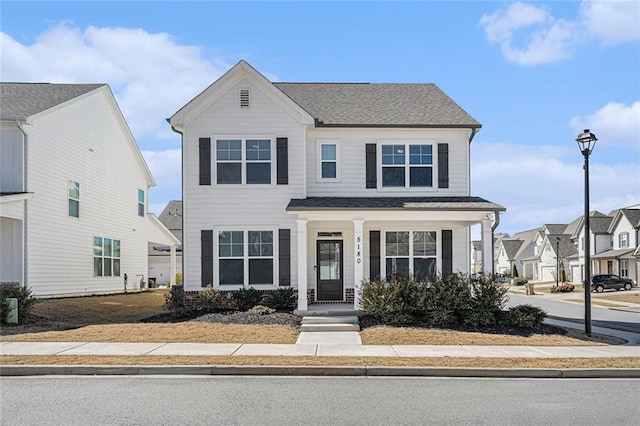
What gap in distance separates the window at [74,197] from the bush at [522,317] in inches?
669

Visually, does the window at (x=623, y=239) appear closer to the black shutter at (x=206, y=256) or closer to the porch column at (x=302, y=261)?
the porch column at (x=302, y=261)

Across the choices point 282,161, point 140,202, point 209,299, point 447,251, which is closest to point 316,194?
point 282,161

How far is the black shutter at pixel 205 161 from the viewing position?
1831 cm

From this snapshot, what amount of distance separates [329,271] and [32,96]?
13.8 metres

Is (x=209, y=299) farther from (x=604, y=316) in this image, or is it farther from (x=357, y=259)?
(x=604, y=316)

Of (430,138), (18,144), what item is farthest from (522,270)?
(18,144)

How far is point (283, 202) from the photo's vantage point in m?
18.4

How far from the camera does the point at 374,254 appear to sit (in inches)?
744

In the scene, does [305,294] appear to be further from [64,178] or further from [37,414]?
[64,178]

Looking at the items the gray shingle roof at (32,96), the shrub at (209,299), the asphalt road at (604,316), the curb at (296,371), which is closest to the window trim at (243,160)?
the shrub at (209,299)

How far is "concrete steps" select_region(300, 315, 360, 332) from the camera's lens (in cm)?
1549

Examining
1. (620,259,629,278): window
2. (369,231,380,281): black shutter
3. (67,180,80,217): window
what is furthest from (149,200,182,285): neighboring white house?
(620,259,629,278): window

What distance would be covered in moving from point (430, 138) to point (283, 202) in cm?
529

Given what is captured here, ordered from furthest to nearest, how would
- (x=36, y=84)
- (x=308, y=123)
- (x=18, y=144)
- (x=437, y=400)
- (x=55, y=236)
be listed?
(x=36, y=84) < (x=55, y=236) < (x=18, y=144) < (x=308, y=123) < (x=437, y=400)
